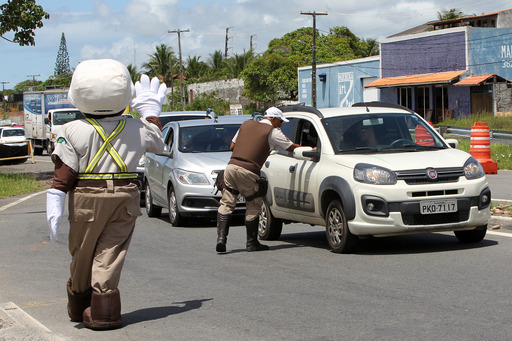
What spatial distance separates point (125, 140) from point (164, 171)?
7789 millimetres

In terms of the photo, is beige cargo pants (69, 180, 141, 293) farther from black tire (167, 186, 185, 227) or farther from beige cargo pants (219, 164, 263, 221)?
black tire (167, 186, 185, 227)

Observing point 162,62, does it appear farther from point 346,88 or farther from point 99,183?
point 99,183

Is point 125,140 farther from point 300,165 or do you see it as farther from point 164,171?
point 164,171

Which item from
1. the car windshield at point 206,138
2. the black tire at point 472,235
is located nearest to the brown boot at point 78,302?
the black tire at point 472,235

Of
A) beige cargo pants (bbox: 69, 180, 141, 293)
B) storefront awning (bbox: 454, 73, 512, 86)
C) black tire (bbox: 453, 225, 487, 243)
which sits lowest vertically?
black tire (bbox: 453, 225, 487, 243)

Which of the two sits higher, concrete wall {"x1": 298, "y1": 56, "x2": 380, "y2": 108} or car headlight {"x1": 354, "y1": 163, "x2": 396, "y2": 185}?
concrete wall {"x1": 298, "y1": 56, "x2": 380, "y2": 108}

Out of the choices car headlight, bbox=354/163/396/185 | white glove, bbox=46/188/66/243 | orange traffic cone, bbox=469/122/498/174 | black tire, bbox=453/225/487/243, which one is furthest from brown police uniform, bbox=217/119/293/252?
orange traffic cone, bbox=469/122/498/174

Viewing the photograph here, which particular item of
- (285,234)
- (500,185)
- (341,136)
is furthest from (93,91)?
(500,185)

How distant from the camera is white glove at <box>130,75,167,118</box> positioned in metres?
6.15

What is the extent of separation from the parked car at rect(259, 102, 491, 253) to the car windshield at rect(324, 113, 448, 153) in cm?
1

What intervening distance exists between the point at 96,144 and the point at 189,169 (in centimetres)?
705

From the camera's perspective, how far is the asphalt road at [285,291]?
5578mm

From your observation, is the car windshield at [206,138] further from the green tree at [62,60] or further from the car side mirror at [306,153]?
the green tree at [62,60]

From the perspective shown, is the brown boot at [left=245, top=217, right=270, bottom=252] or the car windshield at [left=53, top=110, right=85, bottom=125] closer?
the brown boot at [left=245, top=217, right=270, bottom=252]
